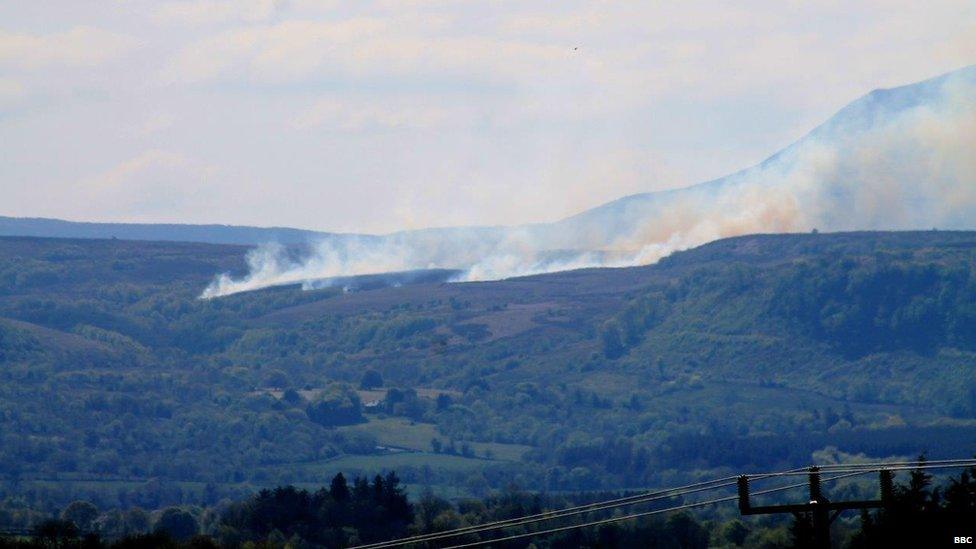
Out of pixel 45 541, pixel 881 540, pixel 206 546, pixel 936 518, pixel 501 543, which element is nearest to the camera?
pixel 936 518

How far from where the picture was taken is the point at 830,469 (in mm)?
74562

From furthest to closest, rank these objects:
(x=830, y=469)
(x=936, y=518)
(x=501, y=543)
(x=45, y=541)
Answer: (x=501, y=543), (x=45, y=541), (x=936, y=518), (x=830, y=469)

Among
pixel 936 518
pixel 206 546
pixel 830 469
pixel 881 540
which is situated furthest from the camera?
pixel 206 546

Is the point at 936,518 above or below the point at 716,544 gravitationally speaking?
above

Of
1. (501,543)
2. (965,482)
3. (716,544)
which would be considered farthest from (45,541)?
(965,482)

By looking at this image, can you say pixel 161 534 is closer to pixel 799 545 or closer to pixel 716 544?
pixel 716 544

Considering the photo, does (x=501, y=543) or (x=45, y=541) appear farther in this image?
(x=501, y=543)

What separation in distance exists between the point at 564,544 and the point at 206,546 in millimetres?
51962

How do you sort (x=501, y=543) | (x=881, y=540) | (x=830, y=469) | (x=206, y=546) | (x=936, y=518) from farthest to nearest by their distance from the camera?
(x=501, y=543)
(x=206, y=546)
(x=881, y=540)
(x=936, y=518)
(x=830, y=469)

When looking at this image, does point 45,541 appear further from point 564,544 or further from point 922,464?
point 922,464

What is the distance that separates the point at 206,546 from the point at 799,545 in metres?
72.3

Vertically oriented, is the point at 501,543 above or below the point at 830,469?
below

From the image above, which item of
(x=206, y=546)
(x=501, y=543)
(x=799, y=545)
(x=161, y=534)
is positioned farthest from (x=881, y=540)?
(x=501, y=543)

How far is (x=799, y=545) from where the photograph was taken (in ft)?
292
